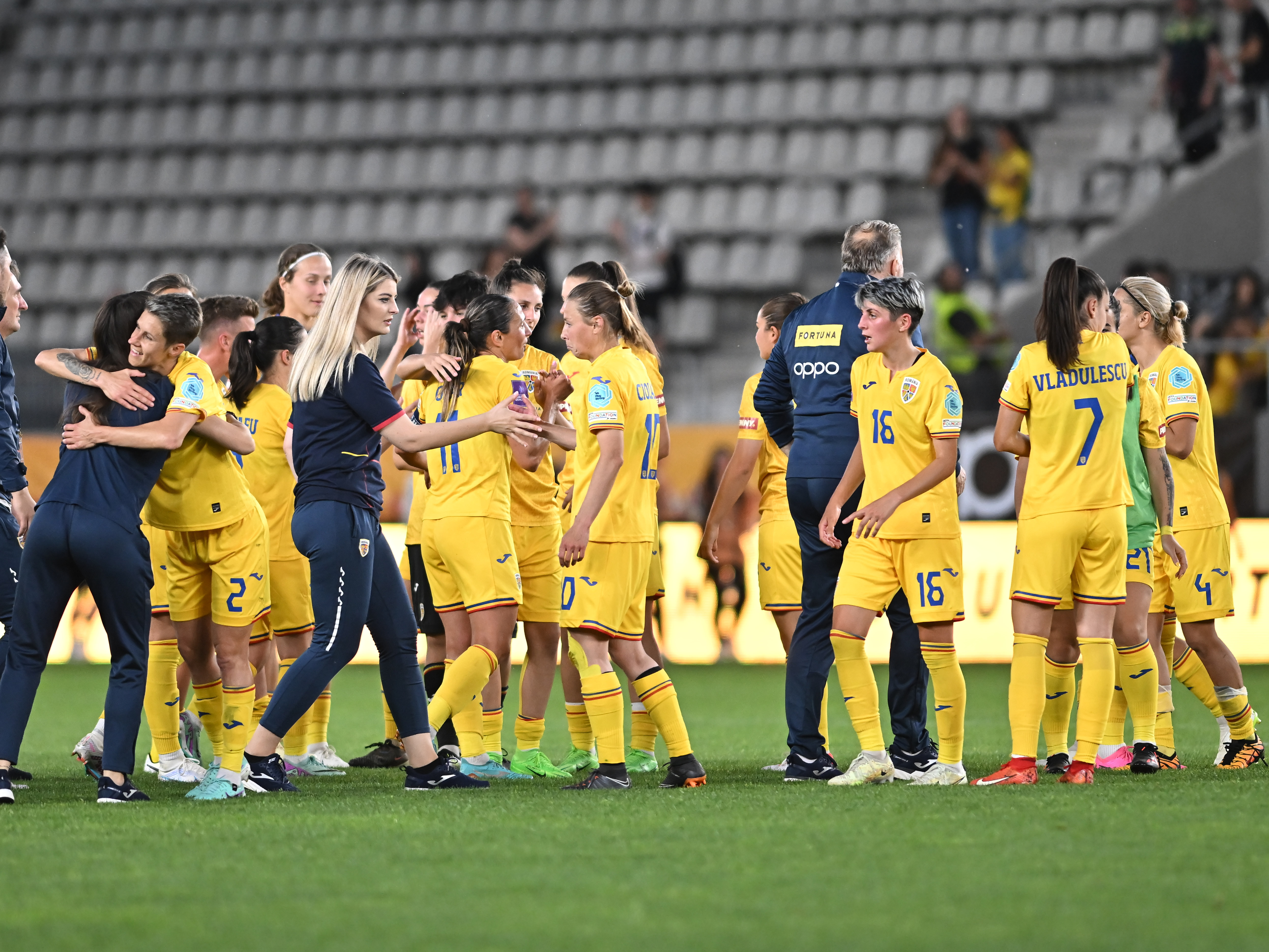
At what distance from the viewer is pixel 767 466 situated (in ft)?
24.8

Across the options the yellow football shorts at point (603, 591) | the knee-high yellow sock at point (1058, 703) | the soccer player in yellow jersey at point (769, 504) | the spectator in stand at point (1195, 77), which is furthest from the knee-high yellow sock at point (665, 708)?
the spectator in stand at point (1195, 77)

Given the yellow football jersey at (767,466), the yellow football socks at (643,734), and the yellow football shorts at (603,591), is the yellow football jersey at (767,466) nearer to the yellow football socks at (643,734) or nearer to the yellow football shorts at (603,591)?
the yellow football socks at (643,734)

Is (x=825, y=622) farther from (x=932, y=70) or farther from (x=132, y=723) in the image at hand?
(x=932, y=70)

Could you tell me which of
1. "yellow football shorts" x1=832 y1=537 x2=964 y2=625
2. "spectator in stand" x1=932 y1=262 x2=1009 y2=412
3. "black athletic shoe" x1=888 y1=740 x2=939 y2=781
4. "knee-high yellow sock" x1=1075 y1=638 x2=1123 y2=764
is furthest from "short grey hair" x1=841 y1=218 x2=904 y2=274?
"spectator in stand" x1=932 y1=262 x2=1009 y2=412

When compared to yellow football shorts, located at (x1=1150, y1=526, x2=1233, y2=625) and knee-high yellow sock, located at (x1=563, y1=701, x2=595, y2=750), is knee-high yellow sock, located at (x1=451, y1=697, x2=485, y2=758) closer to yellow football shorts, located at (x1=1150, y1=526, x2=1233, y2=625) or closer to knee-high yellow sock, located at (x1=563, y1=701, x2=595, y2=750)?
knee-high yellow sock, located at (x1=563, y1=701, x2=595, y2=750)

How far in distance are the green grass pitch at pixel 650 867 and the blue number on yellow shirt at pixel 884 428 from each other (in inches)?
51.9

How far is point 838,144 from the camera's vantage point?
19.9m

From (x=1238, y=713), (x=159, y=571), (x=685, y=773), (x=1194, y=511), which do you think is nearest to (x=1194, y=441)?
(x=1194, y=511)

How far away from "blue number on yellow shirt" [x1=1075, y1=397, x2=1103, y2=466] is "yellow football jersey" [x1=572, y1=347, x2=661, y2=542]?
1628 millimetres

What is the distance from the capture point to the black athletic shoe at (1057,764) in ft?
21.9

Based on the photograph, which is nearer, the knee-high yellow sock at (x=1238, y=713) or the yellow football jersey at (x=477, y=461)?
the yellow football jersey at (x=477, y=461)

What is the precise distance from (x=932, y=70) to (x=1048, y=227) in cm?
347

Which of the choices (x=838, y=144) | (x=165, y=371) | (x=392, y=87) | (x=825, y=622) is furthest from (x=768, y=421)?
(x=392, y=87)

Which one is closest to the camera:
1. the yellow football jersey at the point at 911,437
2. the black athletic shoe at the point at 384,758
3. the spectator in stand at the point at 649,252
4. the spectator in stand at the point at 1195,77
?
the yellow football jersey at the point at 911,437
